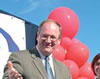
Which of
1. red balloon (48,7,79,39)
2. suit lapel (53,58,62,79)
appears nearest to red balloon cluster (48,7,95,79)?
red balloon (48,7,79,39)

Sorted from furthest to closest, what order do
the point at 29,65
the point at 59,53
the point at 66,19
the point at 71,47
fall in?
the point at 71,47 → the point at 66,19 → the point at 59,53 → the point at 29,65

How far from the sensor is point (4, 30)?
12.0 feet

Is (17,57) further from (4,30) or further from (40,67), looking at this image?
(4,30)

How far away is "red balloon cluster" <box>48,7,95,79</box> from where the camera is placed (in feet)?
15.3

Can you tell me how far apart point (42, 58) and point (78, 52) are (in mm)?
3347

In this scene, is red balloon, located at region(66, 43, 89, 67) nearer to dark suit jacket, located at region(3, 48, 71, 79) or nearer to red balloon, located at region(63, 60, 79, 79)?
red balloon, located at region(63, 60, 79, 79)

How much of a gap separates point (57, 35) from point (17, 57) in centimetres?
28

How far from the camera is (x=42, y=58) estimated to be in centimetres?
147

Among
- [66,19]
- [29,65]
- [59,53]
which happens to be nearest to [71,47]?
[59,53]

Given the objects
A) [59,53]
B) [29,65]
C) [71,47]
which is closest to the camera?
[29,65]

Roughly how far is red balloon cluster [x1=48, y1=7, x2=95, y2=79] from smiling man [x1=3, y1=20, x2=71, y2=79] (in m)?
3.05

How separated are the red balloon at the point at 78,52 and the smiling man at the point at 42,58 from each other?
3.24 meters

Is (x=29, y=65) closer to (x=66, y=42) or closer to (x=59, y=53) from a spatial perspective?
(x=59, y=53)

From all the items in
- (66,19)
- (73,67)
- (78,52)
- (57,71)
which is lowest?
(73,67)
